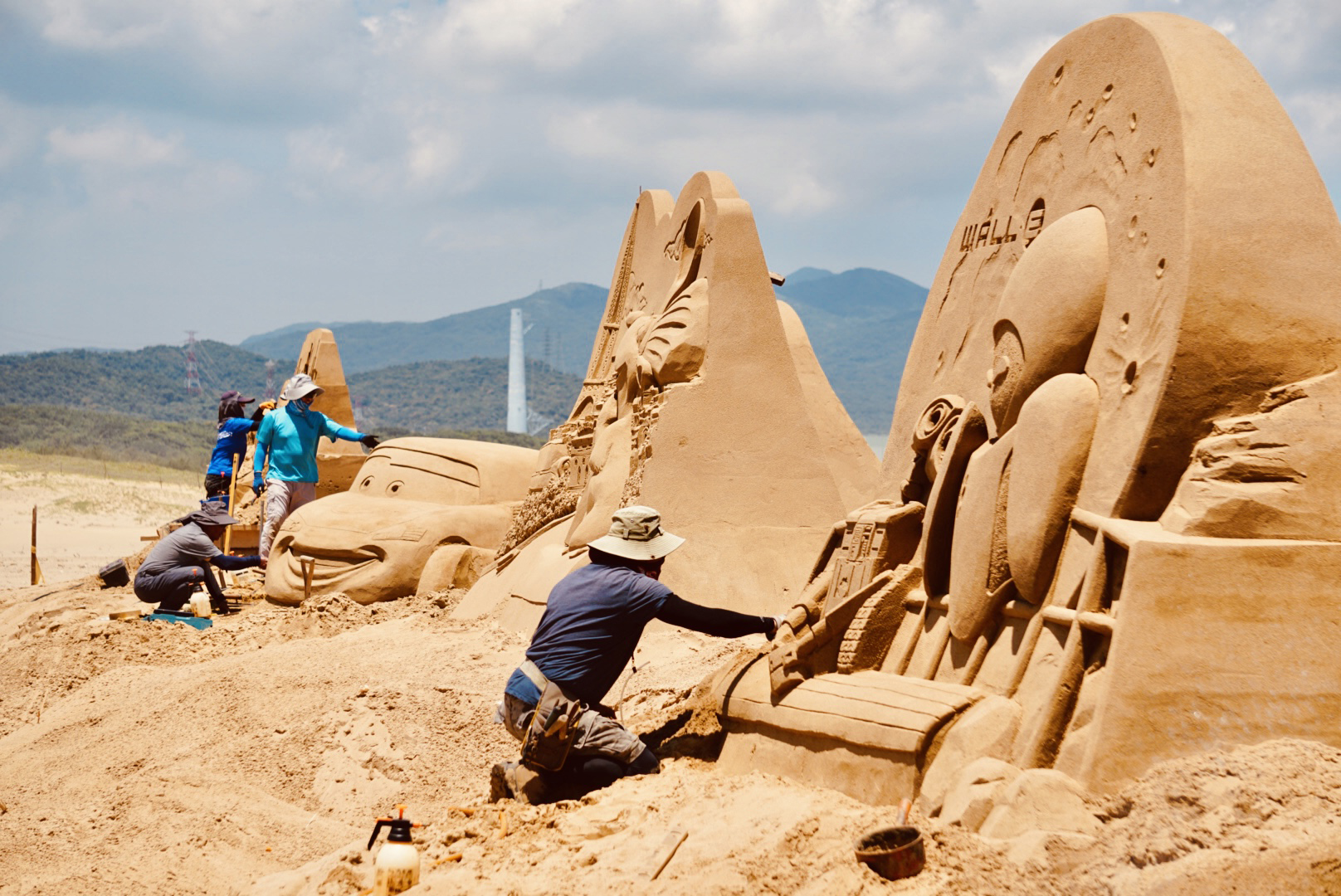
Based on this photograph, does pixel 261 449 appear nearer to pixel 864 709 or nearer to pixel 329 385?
pixel 329 385

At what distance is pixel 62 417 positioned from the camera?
122 ft

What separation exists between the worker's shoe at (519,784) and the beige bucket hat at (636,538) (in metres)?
0.78

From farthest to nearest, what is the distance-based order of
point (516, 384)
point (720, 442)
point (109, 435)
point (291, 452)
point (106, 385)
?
point (106, 385)
point (516, 384)
point (109, 435)
point (291, 452)
point (720, 442)

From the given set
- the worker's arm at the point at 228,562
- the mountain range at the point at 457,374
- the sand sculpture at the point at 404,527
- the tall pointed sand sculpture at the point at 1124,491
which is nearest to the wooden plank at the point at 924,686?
the tall pointed sand sculpture at the point at 1124,491

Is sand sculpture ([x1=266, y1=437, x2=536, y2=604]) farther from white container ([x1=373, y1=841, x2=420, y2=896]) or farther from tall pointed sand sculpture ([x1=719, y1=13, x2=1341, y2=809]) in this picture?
white container ([x1=373, y1=841, x2=420, y2=896])

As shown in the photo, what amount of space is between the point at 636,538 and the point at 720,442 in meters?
2.59

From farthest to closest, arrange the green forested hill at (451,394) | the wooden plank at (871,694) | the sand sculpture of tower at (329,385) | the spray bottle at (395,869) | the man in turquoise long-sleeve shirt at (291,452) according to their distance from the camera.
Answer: the green forested hill at (451,394) < the sand sculpture of tower at (329,385) < the man in turquoise long-sleeve shirt at (291,452) < the wooden plank at (871,694) < the spray bottle at (395,869)

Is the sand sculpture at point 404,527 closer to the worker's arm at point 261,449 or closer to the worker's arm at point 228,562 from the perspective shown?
the worker's arm at point 228,562

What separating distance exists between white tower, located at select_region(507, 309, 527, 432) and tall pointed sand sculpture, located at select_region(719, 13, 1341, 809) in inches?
1839

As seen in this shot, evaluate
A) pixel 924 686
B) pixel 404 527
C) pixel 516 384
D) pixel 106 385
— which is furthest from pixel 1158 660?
pixel 106 385

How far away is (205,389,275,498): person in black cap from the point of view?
1092cm

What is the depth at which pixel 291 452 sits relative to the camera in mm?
9883

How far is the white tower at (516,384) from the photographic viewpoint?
170 ft

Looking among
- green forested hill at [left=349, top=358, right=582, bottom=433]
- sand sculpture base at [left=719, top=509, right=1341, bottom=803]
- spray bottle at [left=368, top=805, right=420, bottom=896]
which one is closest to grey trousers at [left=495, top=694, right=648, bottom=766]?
spray bottle at [left=368, top=805, right=420, bottom=896]
